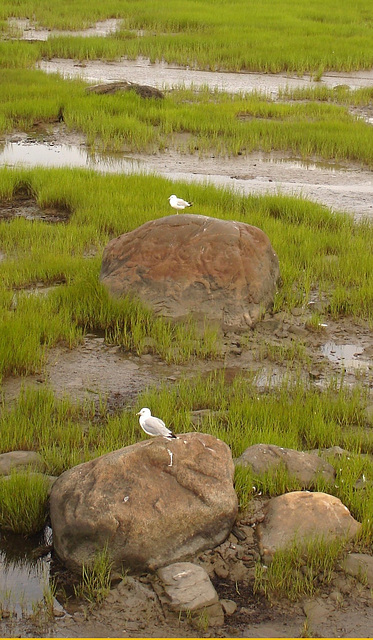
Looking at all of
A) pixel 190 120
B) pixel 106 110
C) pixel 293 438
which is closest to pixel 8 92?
pixel 106 110

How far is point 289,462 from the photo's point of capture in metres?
4.01

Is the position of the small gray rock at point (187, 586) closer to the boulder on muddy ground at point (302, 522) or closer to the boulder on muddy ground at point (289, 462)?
the boulder on muddy ground at point (302, 522)

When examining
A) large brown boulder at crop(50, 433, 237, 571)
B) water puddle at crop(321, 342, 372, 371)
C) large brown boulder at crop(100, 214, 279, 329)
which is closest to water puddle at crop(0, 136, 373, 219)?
large brown boulder at crop(100, 214, 279, 329)

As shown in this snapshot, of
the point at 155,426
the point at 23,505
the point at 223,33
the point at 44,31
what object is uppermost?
the point at 223,33

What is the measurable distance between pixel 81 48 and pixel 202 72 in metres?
2.66

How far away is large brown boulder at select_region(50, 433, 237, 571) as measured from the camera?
3438mm

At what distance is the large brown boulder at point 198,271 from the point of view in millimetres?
5891

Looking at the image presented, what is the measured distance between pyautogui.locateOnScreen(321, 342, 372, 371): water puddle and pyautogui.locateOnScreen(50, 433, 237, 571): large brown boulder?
2.05 meters

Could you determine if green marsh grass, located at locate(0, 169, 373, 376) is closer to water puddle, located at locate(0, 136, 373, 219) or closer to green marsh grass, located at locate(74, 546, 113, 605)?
water puddle, located at locate(0, 136, 373, 219)

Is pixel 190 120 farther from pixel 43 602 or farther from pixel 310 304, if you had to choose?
pixel 43 602

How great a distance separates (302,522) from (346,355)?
2299 mm

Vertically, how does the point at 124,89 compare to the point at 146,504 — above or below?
above

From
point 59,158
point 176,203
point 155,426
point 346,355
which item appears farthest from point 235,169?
point 155,426

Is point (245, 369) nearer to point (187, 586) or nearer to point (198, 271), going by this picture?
point (198, 271)
